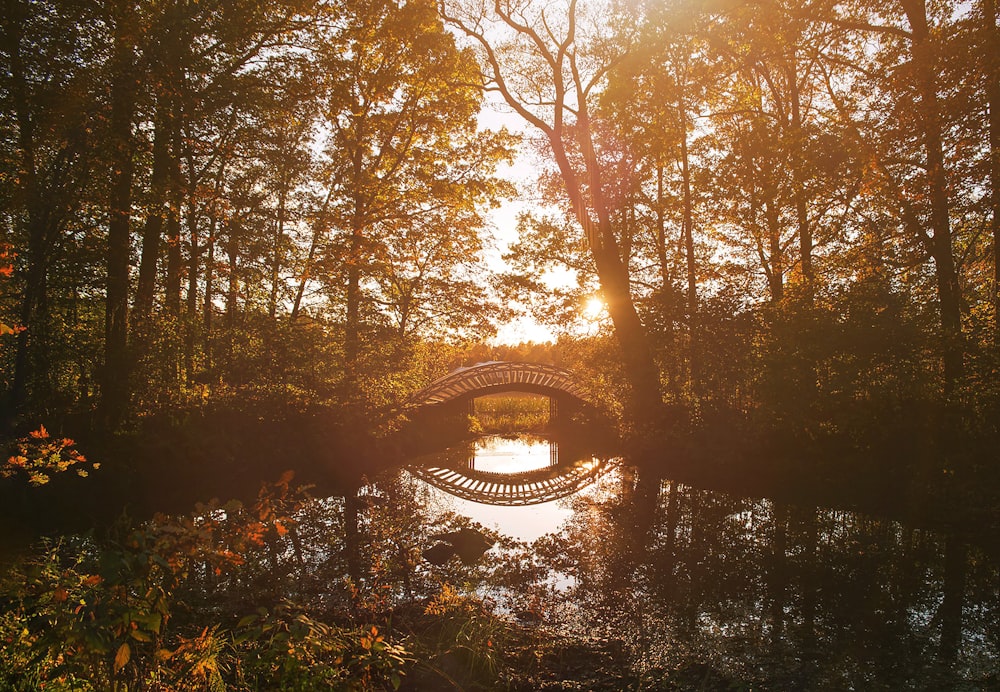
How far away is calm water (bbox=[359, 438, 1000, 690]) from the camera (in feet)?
17.8

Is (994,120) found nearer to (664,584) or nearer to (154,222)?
(664,584)

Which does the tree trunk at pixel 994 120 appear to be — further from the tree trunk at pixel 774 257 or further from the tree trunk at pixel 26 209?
the tree trunk at pixel 26 209

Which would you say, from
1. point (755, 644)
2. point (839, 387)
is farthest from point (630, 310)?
point (755, 644)

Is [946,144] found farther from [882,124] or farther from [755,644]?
[755,644]

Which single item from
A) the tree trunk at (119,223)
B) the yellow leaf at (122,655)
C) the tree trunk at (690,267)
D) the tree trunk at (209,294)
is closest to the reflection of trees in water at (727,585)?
the yellow leaf at (122,655)

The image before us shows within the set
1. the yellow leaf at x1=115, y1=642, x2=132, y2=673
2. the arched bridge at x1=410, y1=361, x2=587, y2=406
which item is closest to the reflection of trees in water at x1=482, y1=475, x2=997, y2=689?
the yellow leaf at x1=115, y1=642, x2=132, y2=673

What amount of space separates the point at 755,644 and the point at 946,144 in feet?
31.3

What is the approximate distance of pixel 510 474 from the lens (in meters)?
16.8

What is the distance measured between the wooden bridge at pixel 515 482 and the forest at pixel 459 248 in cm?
159

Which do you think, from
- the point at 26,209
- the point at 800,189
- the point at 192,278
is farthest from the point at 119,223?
the point at 800,189

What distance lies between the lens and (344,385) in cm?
1599

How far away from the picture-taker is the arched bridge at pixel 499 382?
22938 millimetres

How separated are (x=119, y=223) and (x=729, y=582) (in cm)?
1158

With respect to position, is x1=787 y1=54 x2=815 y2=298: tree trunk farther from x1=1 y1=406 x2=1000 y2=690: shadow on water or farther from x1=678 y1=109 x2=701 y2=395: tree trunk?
x1=1 y1=406 x2=1000 y2=690: shadow on water
